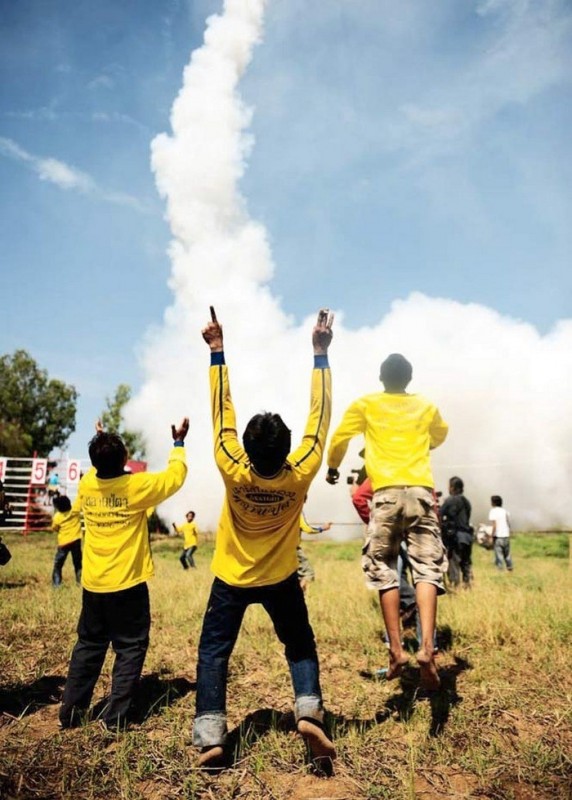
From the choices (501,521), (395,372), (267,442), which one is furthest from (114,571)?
(501,521)

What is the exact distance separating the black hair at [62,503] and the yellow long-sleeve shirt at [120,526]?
735 cm

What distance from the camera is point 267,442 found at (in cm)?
304

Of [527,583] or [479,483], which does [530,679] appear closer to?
[527,583]

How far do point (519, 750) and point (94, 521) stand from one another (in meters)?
3.28

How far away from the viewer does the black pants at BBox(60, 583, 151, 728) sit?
3.76 m

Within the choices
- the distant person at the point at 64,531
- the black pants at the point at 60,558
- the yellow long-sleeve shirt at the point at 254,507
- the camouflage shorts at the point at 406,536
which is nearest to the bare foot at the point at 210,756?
the yellow long-sleeve shirt at the point at 254,507

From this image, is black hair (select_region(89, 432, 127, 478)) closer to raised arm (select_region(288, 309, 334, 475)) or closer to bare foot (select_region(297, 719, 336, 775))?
raised arm (select_region(288, 309, 334, 475))

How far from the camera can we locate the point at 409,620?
659 centimetres

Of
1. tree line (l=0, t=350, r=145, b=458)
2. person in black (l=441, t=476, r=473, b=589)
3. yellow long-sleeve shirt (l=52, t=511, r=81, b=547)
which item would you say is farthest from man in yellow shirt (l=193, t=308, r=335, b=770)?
tree line (l=0, t=350, r=145, b=458)

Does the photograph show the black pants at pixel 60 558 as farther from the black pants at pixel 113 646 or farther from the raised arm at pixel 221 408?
the raised arm at pixel 221 408

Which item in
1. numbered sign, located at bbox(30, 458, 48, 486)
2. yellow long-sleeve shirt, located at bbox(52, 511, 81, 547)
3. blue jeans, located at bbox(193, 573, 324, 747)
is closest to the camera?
blue jeans, located at bbox(193, 573, 324, 747)

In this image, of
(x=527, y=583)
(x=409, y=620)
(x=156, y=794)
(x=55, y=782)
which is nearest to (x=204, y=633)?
(x=156, y=794)

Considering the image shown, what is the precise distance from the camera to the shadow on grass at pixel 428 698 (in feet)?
12.3

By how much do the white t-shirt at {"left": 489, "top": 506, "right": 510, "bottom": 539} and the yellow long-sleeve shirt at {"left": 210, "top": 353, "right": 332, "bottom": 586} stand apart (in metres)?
12.7
